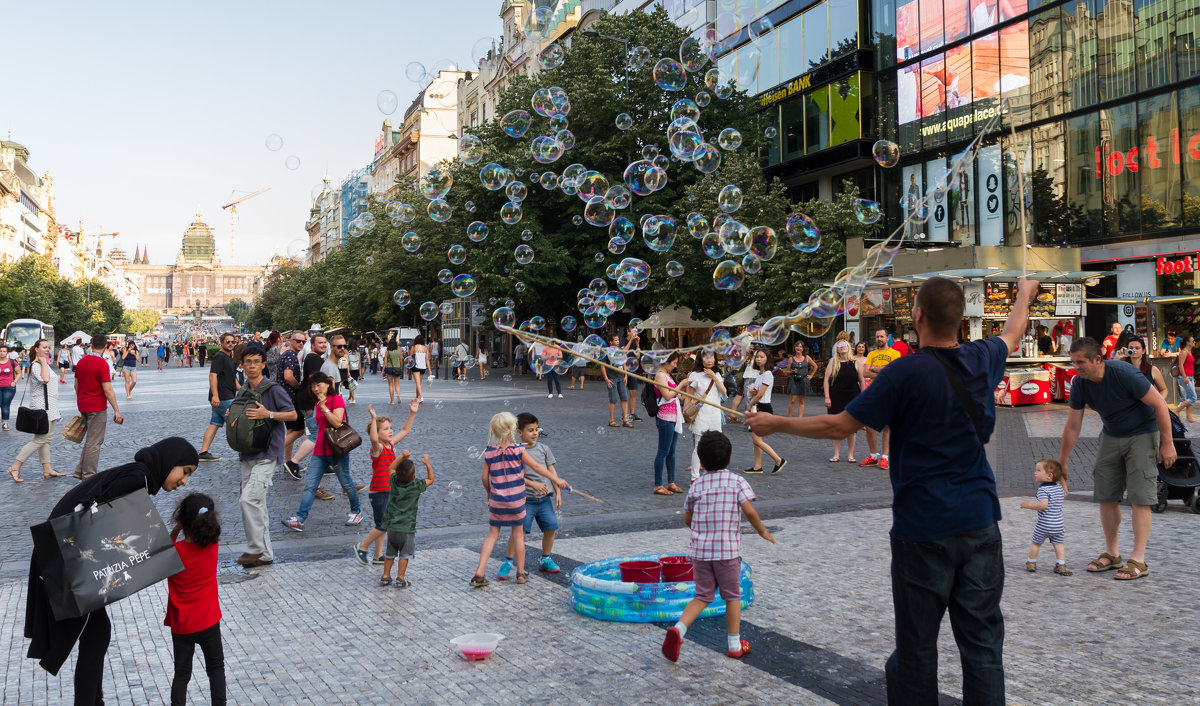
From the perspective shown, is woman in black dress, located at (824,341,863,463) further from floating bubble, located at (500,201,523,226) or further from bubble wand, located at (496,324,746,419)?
bubble wand, located at (496,324,746,419)

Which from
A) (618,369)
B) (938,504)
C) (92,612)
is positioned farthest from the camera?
(618,369)

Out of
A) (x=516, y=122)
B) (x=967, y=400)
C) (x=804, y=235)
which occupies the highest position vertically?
(x=516, y=122)

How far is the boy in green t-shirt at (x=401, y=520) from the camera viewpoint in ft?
21.3

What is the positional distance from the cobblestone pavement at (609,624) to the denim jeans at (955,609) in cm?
86

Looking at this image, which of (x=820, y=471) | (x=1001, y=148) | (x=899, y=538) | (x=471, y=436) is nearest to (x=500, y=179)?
(x=471, y=436)

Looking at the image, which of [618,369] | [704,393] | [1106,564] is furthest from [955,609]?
[704,393]

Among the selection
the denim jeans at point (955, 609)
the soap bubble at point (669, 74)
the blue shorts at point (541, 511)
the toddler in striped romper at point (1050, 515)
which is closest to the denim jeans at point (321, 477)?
the blue shorts at point (541, 511)

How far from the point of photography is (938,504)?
357cm

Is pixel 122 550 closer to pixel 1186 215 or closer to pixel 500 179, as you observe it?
pixel 500 179

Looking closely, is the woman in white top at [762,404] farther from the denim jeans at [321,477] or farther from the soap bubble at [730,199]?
the denim jeans at [321,477]

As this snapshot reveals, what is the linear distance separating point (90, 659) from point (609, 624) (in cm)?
277

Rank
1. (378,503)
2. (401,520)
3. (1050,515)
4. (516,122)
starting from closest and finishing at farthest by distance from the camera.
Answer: (401,520)
(1050,515)
(378,503)
(516,122)

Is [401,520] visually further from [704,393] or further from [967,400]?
[704,393]

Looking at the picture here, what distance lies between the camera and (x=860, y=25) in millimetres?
32469
